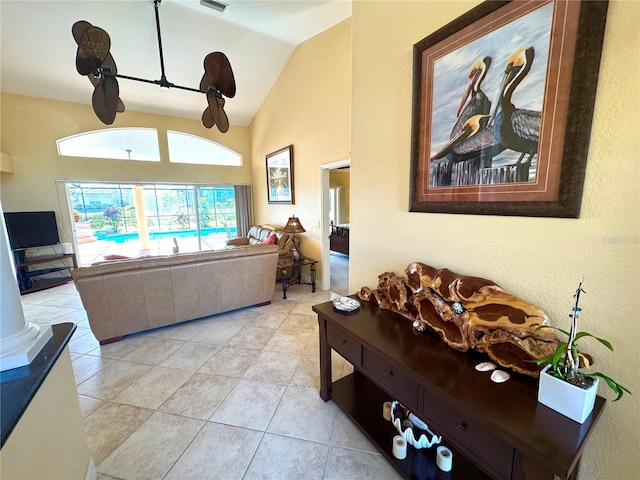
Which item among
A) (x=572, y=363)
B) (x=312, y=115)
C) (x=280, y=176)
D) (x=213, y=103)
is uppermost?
(x=312, y=115)

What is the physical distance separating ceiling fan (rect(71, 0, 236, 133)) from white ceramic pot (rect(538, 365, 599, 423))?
300 centimetres

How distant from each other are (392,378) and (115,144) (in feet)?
21.7

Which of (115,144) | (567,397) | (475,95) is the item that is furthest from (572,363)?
(115,144)

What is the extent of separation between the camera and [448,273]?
137 centimetres

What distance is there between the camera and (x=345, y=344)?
1.56 m

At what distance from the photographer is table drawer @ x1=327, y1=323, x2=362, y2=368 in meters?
1.47

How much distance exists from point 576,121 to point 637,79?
0.55ft

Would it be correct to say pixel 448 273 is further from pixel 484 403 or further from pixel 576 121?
pixel 576 121

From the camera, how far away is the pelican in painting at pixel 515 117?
41.3 inches

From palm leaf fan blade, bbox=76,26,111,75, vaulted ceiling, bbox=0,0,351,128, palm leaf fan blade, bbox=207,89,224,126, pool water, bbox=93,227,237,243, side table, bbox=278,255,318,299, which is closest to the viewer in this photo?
palm leaf fan blade, bbox=76,26,111,75

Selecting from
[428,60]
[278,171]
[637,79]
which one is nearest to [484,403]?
[637,79]

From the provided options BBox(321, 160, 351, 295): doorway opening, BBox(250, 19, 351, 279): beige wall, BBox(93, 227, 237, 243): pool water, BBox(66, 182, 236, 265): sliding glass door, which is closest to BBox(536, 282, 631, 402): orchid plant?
BBox(321, 160, 351, 295): doorway opening

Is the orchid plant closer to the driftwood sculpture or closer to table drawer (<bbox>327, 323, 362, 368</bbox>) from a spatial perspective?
the driftwood sculpture

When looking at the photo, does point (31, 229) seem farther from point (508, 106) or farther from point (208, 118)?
point (508, 106)
